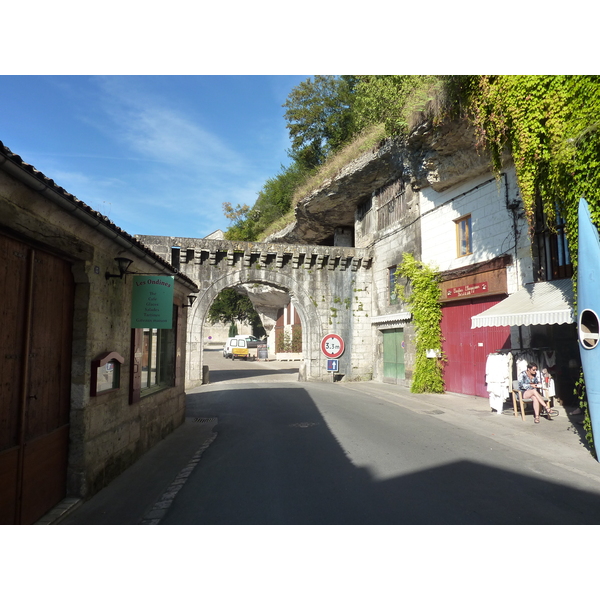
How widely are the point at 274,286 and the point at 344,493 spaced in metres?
14.1

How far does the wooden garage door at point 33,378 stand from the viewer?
3.93 meters

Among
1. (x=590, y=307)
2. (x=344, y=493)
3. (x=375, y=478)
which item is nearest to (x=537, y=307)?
(x=590, y=307)

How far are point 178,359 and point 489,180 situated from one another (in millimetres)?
9742

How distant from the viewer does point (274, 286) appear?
18703 millimetres

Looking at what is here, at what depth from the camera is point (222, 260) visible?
18.3 metres

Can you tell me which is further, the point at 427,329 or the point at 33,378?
the point at 427,329

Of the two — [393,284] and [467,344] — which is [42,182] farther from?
[393,284]

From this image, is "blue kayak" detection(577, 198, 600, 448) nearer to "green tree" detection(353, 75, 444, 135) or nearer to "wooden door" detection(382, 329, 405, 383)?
"green tree" detection(353, 75, 444, 135)

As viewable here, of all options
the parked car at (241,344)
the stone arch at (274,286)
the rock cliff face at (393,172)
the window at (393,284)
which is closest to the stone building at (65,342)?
the rock cliff face at (393,172)

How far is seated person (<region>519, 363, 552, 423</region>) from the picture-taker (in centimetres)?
907

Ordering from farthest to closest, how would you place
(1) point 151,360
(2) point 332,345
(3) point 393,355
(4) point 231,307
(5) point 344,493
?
(4) point 231,307 < (2) point 332,345 < (3) point 393,355 < (1) point 151,360 < (5) point 344,493

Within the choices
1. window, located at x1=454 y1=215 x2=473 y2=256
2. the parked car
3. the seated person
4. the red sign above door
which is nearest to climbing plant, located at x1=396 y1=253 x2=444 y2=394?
the red sign above door

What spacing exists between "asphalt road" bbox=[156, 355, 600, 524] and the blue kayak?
119 cm

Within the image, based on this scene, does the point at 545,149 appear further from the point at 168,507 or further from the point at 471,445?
the point at 168,507
